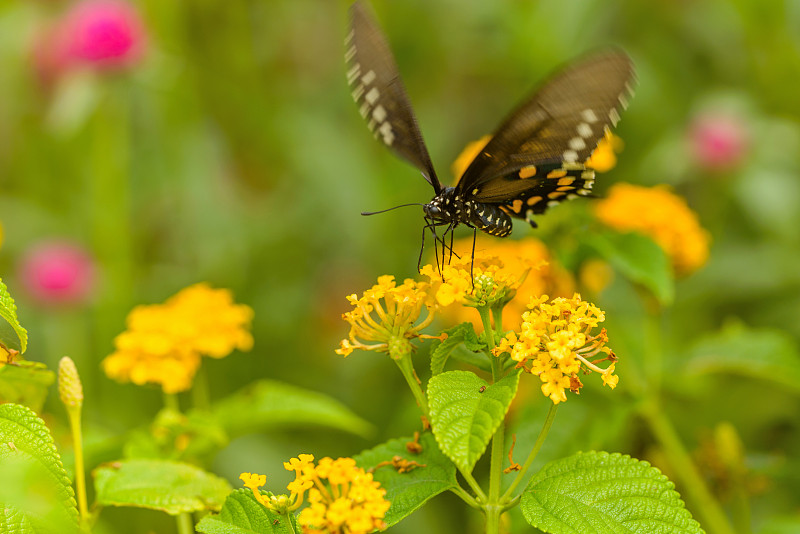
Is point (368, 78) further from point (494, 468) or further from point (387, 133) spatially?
point (494, 468)

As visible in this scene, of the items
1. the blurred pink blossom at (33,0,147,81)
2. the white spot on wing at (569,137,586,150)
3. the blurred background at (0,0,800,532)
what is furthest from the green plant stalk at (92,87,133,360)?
the white spot on wing at (569,137,586,150)

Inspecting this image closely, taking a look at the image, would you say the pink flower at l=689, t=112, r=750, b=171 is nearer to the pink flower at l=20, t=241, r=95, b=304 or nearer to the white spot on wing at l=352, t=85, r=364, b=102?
the white spot on wing at l=352, t=85, r=364, b=102

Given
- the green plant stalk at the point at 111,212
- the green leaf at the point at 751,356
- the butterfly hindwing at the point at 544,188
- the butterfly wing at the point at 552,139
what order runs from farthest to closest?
the green plant stalk at the point at 111,212, the green leaf at the point at 751,356, the butterfly hindwing at the point at 544,188, the butterfly wing at the point at 552,139

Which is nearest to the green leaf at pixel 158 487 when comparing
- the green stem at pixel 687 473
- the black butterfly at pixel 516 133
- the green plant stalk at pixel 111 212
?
the black butterfly at pixel 516 133

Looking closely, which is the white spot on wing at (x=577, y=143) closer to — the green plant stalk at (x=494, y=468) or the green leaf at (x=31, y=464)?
the green plant stalk at (x=494, y=468)

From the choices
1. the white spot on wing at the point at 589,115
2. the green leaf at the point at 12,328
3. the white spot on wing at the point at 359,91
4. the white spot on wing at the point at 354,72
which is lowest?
the white spot on wing at the point at 589,115

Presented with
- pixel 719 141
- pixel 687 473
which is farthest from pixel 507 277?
pixel 719 141
